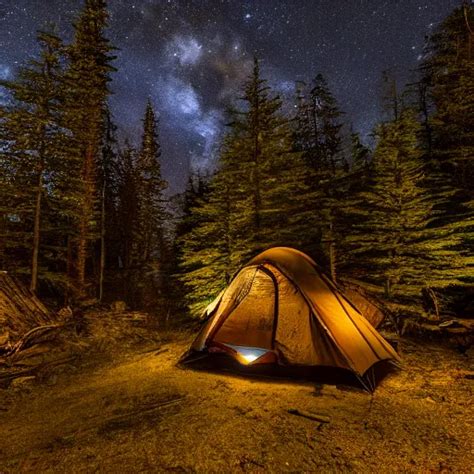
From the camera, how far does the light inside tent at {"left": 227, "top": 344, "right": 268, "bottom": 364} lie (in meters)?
6.96

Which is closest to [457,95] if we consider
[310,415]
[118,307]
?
[310,415]

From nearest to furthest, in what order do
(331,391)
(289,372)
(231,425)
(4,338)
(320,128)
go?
(231,425) < (331,391) < (289,372) < (4,338) < (320,128)

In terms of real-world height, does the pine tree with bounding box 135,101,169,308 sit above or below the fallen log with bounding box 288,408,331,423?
above

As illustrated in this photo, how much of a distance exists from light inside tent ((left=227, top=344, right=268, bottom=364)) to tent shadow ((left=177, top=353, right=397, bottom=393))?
0.15 meters

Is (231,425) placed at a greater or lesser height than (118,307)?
lesser

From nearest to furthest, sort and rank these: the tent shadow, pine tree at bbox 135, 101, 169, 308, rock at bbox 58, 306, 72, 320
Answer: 1. the tent shadow
2. rock at bbox 58, 306, 72, 320
3. pine tree at bbox 135, 101, 169, 308

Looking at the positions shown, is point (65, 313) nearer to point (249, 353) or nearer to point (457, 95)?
point (249, 353)

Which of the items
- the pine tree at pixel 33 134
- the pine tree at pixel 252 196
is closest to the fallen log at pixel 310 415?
the pine tree at pixel 252 196

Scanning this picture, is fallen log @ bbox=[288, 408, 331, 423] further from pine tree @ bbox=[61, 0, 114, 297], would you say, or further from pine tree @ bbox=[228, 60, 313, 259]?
pine tree @ bbox=[61, 0, 114, 297]

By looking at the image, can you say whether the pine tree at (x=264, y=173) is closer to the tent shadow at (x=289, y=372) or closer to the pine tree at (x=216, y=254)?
the pine tree at (x=216, y=254)

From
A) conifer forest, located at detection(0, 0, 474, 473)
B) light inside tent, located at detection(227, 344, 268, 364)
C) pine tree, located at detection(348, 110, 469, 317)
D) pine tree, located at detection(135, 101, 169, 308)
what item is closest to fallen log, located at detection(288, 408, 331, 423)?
conifer forest, located at detection(0, 0, 474, 473)

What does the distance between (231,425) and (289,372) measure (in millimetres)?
2307

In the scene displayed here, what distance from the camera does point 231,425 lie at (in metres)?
4.53

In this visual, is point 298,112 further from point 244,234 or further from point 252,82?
point 244,234
